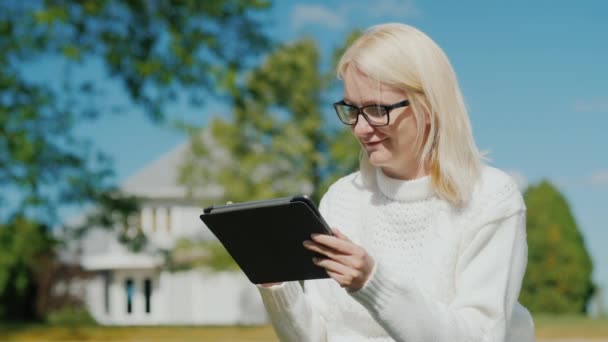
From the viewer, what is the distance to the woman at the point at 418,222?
2.79 meters

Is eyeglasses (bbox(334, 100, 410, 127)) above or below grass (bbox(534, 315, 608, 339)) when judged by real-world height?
above

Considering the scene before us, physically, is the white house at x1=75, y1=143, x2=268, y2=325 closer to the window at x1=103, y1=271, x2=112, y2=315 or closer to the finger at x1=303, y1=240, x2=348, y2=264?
the window at x1=103, y1=271, x2=112, y2=315

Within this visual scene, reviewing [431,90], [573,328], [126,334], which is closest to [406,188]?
[431,90]

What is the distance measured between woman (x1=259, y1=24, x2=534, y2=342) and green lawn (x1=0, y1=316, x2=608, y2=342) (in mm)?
9962

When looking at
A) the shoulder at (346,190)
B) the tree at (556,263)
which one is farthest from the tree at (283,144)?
the shoulder at (346,190)

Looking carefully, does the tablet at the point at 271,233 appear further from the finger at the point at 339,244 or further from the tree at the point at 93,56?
the tree at the point at 93,56

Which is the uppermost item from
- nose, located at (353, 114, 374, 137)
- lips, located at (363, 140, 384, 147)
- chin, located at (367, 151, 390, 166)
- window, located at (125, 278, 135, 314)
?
nose, located at (353, 114, 374, 137)

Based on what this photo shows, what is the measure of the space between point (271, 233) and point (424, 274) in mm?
650

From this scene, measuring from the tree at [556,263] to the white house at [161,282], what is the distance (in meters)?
12.3

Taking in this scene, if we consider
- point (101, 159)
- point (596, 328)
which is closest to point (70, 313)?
point (101, 159)

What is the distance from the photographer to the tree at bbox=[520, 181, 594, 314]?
→ 24156mm

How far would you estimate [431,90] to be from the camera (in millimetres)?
2857

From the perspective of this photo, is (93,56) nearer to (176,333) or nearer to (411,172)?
(176,333)

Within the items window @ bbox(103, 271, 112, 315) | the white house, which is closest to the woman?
the white house
